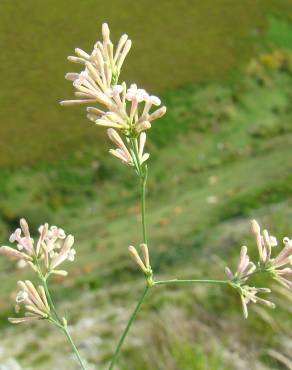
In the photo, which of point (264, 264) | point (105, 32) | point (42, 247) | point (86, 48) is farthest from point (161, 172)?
point (105, 32)

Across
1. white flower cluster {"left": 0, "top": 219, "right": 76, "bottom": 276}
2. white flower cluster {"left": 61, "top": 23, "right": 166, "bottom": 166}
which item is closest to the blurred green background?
white flower cluster {"left": 0, "top": 219, "right": 76, "bottom": 276}

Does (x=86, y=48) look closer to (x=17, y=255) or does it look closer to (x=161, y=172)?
(x=161, y=172)

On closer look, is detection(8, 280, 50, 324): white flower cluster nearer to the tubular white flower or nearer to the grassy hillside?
the tubular white flower

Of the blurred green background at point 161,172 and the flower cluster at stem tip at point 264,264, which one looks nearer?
the flower cluster at stem tip at point 264,264

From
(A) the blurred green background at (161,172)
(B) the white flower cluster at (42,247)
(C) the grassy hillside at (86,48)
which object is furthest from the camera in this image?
(C) the grassy hillside at (86,48)

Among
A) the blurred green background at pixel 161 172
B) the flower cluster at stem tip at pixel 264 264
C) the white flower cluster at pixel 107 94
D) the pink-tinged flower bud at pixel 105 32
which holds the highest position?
the pink-tinged flower bud at pixel 105 32

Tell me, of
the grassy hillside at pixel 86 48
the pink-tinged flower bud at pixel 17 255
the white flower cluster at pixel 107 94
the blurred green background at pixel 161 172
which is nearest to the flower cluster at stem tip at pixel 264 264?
the white flower cluster at pixel 107 94

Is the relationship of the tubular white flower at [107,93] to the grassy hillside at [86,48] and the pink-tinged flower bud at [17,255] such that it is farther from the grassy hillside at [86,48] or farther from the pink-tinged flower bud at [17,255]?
the grassy hillside at [86,48]
